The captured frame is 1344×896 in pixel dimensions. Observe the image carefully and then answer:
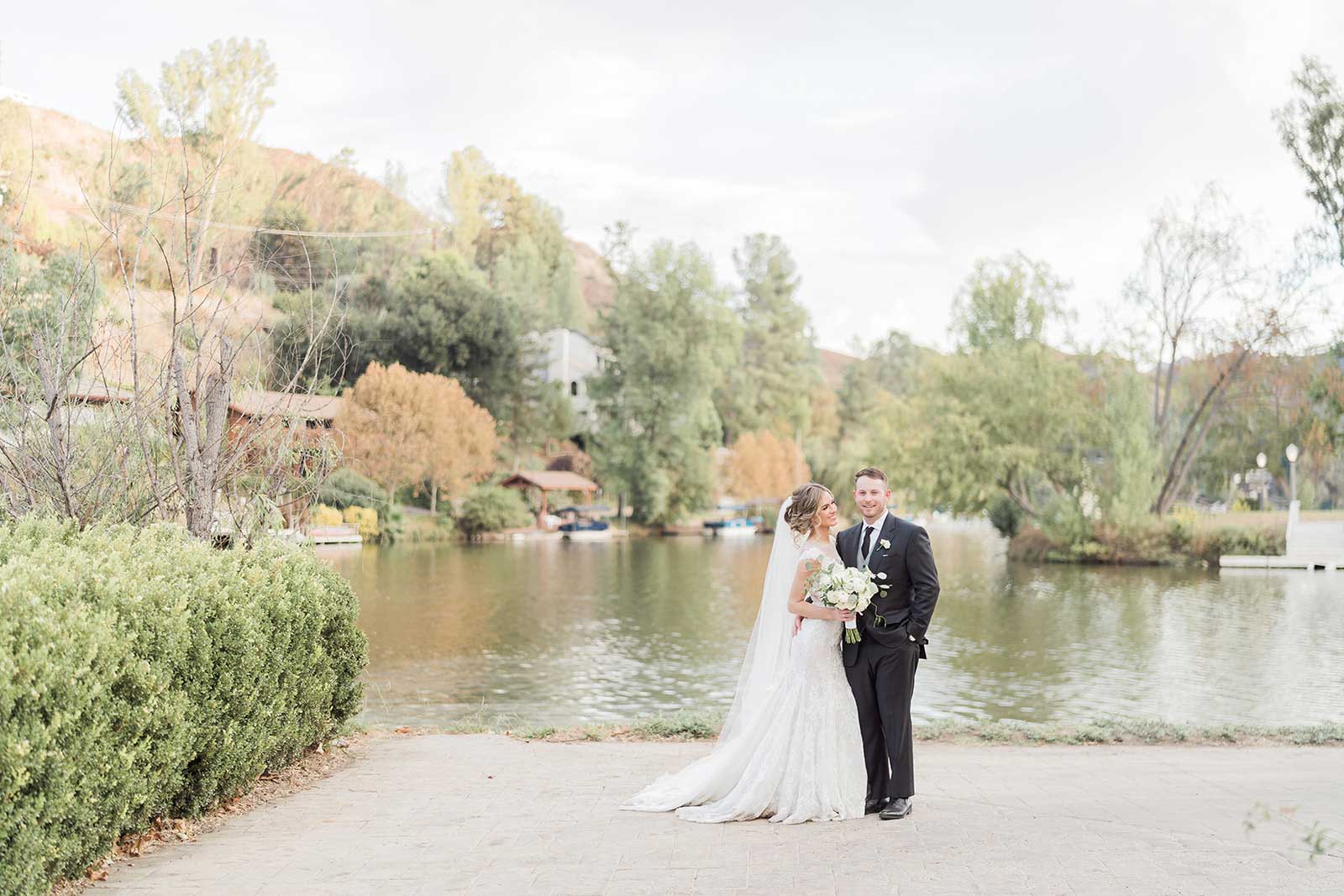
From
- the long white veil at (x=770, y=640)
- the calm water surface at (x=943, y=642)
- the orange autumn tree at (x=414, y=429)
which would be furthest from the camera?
the orange autumn tree at (x=414, y=429)

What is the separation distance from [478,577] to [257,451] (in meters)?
25.0

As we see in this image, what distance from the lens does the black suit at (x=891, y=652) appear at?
6.23 m

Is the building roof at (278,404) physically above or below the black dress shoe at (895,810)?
above

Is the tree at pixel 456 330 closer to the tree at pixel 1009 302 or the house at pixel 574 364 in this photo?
the house at pixel 574 364

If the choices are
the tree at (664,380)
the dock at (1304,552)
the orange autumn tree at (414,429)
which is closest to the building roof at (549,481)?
the orange autumn tree at (414,429)

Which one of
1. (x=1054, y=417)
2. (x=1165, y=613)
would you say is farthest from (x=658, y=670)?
(x=1054, y=417)

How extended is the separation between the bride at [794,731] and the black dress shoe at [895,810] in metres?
0.14

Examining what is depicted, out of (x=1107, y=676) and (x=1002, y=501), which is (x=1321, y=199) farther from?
(x=1002, y=501)

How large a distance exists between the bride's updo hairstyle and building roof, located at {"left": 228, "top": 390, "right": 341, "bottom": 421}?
4.11 m

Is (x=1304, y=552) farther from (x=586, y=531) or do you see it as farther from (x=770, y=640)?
(x=770, y=640)

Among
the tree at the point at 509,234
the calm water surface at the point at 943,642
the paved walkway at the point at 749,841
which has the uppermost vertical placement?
the tree at the point at 509,234

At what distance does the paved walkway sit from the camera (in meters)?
4.91

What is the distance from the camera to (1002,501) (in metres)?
49.1

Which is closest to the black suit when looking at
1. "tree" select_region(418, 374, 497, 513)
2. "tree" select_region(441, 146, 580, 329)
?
"tree" select_region(418, 374, 497, 513)
